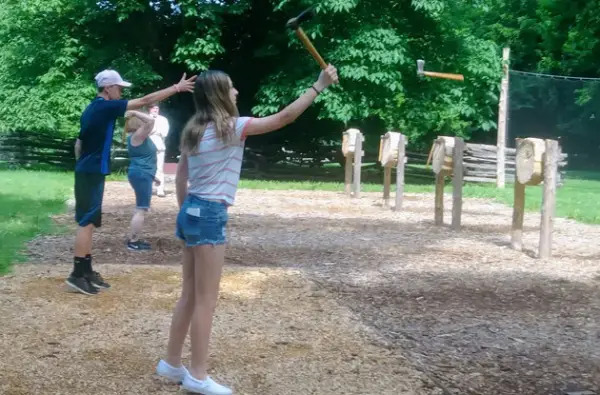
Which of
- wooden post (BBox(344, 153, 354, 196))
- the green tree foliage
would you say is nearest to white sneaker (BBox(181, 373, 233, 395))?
wooden post (BBox(344, 153, 354, 196))

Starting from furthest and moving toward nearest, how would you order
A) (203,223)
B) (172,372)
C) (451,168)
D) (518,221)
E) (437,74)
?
1. (437,74)
2. (451,168)
3. (518,221)
4. (172,372)
5. (203,223)

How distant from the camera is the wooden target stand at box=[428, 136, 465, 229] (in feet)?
40.3

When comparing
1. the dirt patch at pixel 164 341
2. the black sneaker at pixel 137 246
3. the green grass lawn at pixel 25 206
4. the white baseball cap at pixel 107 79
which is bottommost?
the green grass lawn at pixel 25 206

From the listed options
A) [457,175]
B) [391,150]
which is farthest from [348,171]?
[457,175]

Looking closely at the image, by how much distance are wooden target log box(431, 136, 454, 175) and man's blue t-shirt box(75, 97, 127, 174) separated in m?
6.52

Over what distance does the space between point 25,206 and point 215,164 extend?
35.1ft

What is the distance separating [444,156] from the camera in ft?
41.4

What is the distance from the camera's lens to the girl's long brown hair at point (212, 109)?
4.53 m

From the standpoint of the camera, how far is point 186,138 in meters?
4.61

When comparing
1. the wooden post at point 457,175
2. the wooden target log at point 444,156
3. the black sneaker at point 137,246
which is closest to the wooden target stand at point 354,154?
the wooden target log at point 444,156

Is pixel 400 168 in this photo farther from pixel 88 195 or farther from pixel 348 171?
pixel 88 195

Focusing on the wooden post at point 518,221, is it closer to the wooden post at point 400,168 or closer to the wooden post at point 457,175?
the wooden post at point 457,175

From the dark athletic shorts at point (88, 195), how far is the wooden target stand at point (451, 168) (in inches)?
245

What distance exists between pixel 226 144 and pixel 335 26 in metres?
20.4
